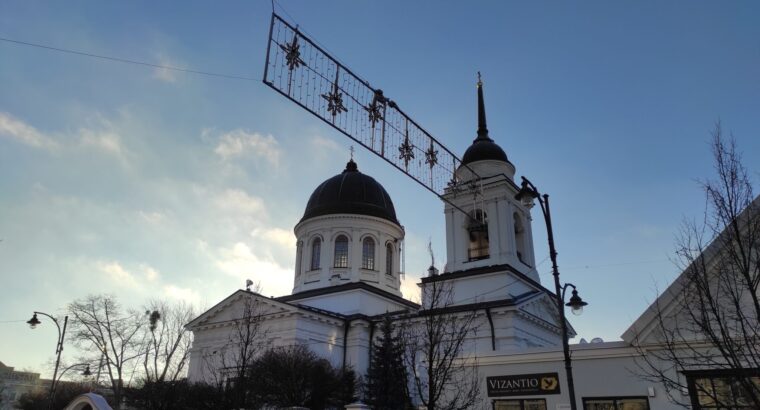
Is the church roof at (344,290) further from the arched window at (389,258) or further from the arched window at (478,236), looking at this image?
the arched window at (478,236)

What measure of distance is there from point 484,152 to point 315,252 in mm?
14571

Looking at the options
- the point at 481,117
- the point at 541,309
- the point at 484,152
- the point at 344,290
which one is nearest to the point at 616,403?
the point at 541,309

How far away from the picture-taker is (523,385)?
50.5 ft

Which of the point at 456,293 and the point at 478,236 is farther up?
the point at 478,236

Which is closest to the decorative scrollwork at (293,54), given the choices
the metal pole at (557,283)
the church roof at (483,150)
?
the metal pole at (557,283)

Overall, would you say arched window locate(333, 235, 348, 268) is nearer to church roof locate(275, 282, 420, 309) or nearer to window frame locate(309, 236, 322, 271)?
window frame locate(309, 236, 322, 271)

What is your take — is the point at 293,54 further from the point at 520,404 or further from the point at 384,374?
the point at 384,374

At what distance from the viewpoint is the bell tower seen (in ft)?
92.2

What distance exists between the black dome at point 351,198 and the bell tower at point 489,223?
32.8ft

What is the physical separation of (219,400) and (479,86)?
25505mm

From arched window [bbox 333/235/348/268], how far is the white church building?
0.07 m

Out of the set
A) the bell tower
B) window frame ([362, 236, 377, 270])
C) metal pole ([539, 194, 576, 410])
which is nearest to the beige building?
window frame ([362, 236, 377, 270])

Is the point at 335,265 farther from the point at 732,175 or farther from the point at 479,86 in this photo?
the point at 732,175

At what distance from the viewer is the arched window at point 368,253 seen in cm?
3722
